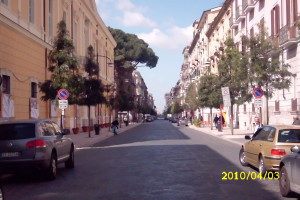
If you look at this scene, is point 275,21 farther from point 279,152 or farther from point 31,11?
point 279,152

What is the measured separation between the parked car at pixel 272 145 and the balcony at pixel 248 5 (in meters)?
26.8

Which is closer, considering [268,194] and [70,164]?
[268,194]

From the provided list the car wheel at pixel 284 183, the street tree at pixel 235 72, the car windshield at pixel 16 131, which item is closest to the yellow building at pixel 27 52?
the car windshield at pixel 16 131

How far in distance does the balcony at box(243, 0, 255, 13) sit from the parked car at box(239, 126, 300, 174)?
2677 centimetres

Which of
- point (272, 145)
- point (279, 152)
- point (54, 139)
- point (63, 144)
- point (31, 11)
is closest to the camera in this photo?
point (279, 152)

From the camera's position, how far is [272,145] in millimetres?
11273

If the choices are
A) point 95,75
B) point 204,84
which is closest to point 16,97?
point 95,75

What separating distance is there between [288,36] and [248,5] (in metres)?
11.9

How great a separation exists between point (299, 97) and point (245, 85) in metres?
3.16

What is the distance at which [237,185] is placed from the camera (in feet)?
34.6

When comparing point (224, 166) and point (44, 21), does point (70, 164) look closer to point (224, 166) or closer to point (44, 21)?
point (224, 166)

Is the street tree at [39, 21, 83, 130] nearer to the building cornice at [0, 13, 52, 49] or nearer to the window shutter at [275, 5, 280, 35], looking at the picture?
the building cornice at [0, 13, 52, 49]
